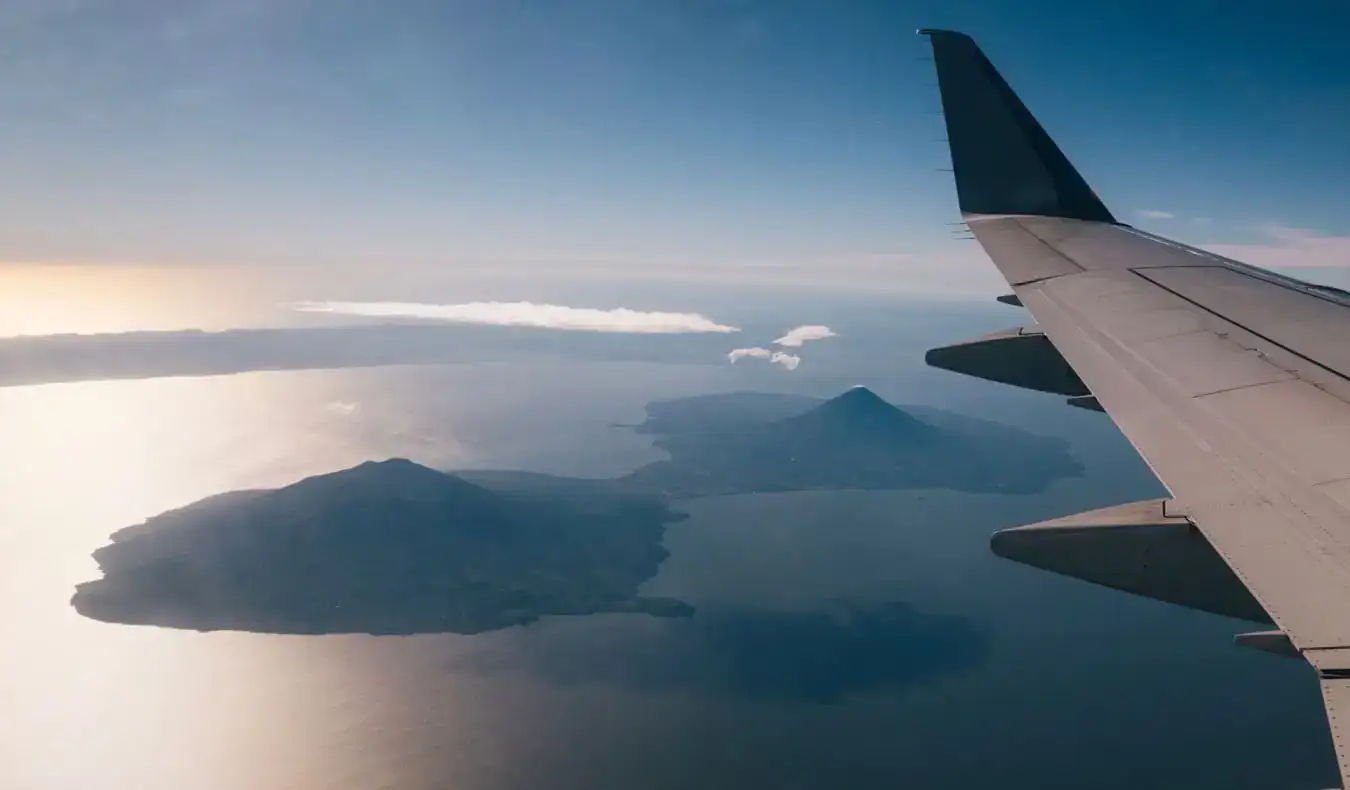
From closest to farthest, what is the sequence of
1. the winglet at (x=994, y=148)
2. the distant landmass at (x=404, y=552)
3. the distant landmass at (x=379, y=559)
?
the winglet at (x=994, y=148) → the distant landmass at (x=379, y=559) → the distant landmass at (x=404, y=552)

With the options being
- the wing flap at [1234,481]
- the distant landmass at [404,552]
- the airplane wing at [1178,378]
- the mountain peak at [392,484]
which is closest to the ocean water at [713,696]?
the distant landmass at [404,552]

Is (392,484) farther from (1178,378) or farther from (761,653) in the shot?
(1178,378)

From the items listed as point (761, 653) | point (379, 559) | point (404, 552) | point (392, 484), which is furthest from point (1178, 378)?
point (392, 484)

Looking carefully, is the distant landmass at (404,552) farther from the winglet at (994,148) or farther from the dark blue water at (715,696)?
the winglet at (994,148)

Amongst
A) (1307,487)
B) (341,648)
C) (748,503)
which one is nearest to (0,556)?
(341,648)

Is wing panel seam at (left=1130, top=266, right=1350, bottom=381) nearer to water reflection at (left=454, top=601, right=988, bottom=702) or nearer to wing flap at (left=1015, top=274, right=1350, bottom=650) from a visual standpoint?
wing flap at (left=1015, top=274, right=1350, bottom=650)

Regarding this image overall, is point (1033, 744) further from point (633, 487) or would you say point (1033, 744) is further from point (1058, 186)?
point (633, 487)

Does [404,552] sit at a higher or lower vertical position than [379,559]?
higher
